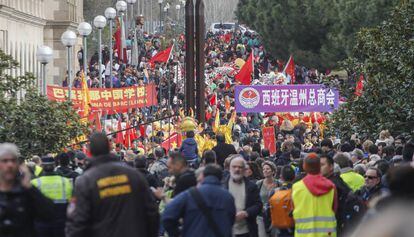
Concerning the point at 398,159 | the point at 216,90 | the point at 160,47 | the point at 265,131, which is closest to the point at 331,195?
the point at 398,159

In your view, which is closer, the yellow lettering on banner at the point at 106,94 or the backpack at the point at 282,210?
the backpack at the point at 282,210

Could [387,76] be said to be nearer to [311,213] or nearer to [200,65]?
[200,65]

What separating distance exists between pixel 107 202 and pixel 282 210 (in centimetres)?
452

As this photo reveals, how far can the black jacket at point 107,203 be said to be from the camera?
12195 millimetres

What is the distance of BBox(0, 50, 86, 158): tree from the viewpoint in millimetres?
27500

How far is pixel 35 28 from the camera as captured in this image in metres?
59.6

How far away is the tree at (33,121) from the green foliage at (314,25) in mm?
29700

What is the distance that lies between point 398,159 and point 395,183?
10847mm

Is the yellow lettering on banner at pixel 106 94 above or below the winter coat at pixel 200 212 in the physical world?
above

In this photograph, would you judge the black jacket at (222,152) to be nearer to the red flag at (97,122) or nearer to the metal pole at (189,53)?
the metal pole at (189,53)

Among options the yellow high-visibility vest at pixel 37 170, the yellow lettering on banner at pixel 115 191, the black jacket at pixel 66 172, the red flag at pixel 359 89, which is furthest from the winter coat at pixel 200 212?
the red flag at pixel 359 89

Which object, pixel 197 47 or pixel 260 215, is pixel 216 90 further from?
pixel 260 215

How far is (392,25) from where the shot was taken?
26.8 m

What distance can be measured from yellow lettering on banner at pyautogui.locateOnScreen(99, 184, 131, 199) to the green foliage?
149 feet
